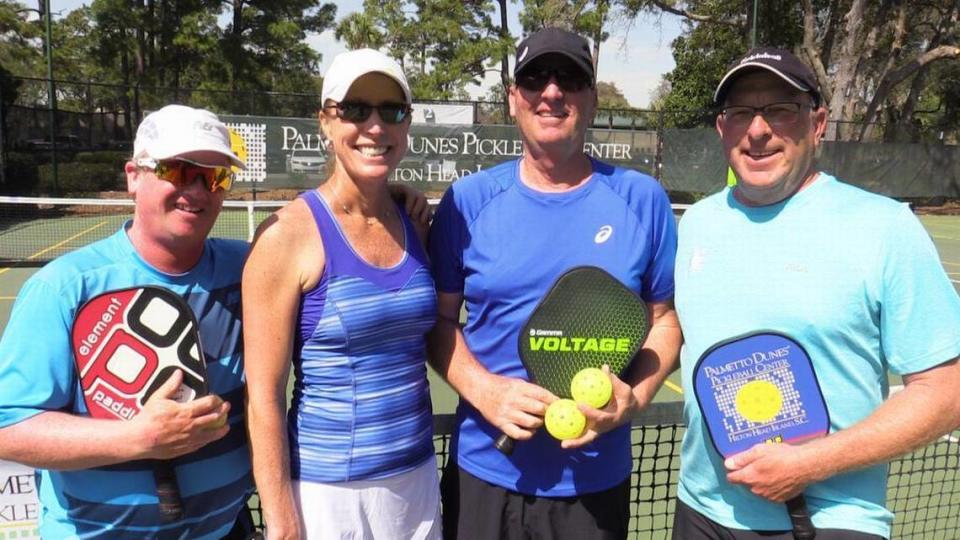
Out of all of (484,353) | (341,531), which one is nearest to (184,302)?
(341,531)

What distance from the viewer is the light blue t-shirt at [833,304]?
1.94 metres

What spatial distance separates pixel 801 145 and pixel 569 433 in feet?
3.56

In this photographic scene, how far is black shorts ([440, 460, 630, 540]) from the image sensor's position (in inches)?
93.8

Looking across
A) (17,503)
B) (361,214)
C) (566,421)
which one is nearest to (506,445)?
(566,421)

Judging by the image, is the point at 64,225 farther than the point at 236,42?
No

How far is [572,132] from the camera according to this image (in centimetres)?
239

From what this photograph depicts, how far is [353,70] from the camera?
2.14m

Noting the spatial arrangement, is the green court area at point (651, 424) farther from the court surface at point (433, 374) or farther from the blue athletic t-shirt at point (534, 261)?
the blue athletic t-shirt at point (534, 261)

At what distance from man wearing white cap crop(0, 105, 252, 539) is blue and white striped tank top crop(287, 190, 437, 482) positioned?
224 mm

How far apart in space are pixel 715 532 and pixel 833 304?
0.78 meters

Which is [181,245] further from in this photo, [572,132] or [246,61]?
[246,61]

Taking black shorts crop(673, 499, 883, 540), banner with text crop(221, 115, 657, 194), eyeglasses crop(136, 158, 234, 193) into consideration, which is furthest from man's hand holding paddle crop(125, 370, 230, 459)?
banner with text crop(221, 115, 657, 194)

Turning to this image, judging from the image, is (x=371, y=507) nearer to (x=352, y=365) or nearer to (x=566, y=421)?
(x=352, y=365)

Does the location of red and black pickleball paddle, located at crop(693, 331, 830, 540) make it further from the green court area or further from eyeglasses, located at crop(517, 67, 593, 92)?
eyeglasses, located at crop(517, 67, 593, 92)
